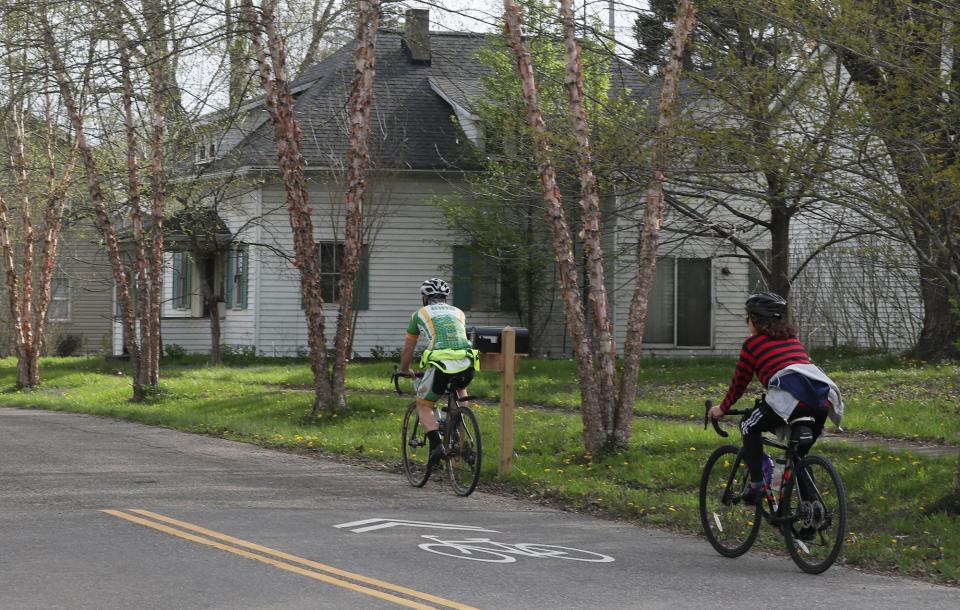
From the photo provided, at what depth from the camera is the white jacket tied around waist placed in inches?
324

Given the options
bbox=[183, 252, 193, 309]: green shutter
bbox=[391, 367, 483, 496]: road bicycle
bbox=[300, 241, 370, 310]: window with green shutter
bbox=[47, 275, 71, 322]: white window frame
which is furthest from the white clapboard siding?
bbox=[391, 367, 483, 496]: road bicycle

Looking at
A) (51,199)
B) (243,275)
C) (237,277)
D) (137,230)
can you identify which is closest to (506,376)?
(137,230)

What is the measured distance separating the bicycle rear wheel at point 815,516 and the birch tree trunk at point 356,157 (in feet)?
34.6

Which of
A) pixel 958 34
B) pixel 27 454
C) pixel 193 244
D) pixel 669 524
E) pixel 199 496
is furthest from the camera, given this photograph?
pixel 193 244

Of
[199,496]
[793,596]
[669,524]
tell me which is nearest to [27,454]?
[199,496]

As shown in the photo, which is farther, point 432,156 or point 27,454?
point 432,156

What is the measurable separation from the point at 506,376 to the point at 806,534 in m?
4.99

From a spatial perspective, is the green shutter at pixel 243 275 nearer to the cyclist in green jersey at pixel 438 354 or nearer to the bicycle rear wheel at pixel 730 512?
the cyclist in green jersey at pixel 438 354

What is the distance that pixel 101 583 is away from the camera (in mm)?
7504

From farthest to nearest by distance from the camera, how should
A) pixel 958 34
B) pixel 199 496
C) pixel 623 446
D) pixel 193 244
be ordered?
pixel 193 244, pixel 623 446, pixel 199 496, pixel 958 34

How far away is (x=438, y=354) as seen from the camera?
11750mm

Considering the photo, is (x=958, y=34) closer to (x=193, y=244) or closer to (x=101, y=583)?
(x=101, y=583)

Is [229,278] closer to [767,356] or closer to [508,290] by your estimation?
[508,290]

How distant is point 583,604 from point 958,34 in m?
5.07
